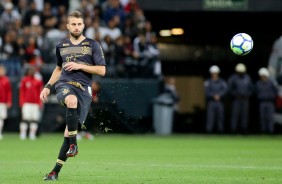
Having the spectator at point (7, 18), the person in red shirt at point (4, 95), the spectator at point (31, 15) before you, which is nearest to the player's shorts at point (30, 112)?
the person in red shirt at point (4, 95)

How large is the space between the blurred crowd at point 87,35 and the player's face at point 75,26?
14933mm

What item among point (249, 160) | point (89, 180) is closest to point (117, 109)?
point (249, 160)

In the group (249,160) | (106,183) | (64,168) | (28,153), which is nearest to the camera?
(106,183)

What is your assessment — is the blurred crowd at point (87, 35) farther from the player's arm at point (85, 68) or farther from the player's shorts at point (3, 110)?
the player's arm at point (85, 68)

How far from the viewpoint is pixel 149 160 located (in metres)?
17.5

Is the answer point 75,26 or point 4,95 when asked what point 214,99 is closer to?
point 4,95

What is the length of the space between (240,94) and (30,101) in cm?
721

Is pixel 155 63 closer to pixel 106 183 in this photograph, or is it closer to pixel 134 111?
pixel 134 111

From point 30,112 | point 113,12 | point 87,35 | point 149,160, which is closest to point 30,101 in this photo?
point 30,112

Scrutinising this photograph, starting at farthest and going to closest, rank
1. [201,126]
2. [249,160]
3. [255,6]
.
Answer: [201,126], [255,6], [249,160]

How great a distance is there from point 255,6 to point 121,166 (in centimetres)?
1243

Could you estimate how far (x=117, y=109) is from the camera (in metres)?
27.9

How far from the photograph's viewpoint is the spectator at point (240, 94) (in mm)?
29281

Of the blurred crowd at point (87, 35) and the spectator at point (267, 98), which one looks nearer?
the blurred crowd at point (87, 35)
